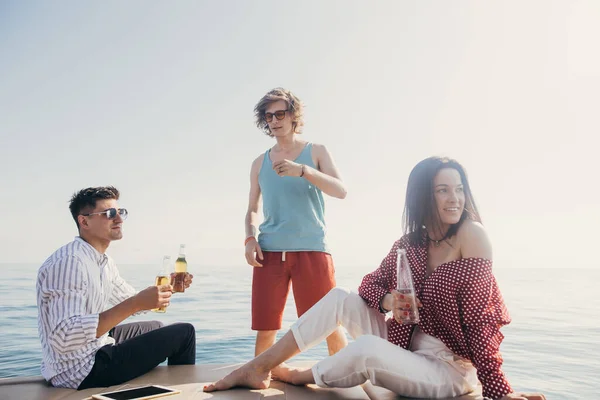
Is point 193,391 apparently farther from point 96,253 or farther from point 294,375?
point 96,253

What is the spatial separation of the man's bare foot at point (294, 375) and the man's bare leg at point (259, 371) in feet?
0.69

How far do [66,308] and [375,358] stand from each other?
5.64 ft

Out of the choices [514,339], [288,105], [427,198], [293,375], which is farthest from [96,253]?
[514,339]

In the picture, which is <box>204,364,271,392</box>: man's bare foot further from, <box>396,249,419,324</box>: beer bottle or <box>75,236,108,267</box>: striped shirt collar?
<box>75,236,108,267</box>: striped shirt collar

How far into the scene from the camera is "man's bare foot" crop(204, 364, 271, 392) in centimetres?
285

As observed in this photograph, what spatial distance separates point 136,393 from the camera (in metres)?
2.78

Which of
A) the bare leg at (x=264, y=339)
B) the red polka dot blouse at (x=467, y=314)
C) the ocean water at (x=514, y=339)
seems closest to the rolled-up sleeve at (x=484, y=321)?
the red polka dot blouse at (x=467, y=314)

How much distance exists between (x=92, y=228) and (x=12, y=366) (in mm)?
4034

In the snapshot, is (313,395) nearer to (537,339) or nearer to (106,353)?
(106,353)

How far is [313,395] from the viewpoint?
9.28 ft

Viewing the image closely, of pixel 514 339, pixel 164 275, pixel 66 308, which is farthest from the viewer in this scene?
pixel 514 339

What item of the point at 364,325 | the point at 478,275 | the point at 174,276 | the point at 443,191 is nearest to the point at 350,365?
the point at 364,325

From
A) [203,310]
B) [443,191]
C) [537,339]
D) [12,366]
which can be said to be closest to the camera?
[443,191]

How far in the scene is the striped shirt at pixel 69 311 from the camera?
2.82 metres
